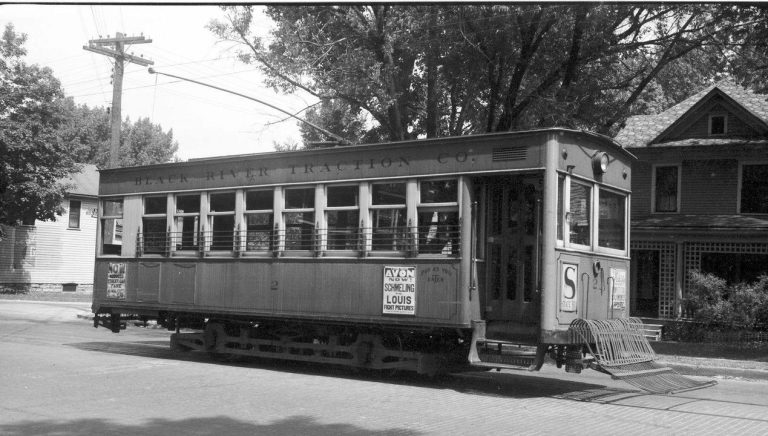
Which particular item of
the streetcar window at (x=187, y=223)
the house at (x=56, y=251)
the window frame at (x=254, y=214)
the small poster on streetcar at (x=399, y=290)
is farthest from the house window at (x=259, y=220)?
the house at (x=56, y=251)

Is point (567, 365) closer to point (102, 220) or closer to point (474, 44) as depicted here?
point (102, 220)

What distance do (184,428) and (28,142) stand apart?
3289 centimetres

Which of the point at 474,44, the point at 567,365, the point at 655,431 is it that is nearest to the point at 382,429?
the point at 655,431

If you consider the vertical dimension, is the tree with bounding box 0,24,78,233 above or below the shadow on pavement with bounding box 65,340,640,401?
above

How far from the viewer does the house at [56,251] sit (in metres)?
41.7

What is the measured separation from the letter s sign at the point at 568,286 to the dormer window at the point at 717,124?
1706cm

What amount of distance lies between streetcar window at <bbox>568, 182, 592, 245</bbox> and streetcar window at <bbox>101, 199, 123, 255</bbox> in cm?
889

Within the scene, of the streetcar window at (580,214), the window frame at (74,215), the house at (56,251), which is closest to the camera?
the streetcar window at (580,214)

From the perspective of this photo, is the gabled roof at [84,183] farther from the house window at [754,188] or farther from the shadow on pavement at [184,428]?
the shadow on pavement at [184,428]

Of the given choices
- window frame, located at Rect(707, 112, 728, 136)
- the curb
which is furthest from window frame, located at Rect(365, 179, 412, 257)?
window frame, located at Rect(707, 112, 728, 136)

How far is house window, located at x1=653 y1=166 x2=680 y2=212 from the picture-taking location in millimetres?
26516

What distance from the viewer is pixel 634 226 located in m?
25.6

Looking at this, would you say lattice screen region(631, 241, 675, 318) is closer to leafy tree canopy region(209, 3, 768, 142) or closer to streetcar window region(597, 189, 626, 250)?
leafy tree canopy region(209, 3, 768, 142)

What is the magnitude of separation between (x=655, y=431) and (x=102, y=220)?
461 inches
